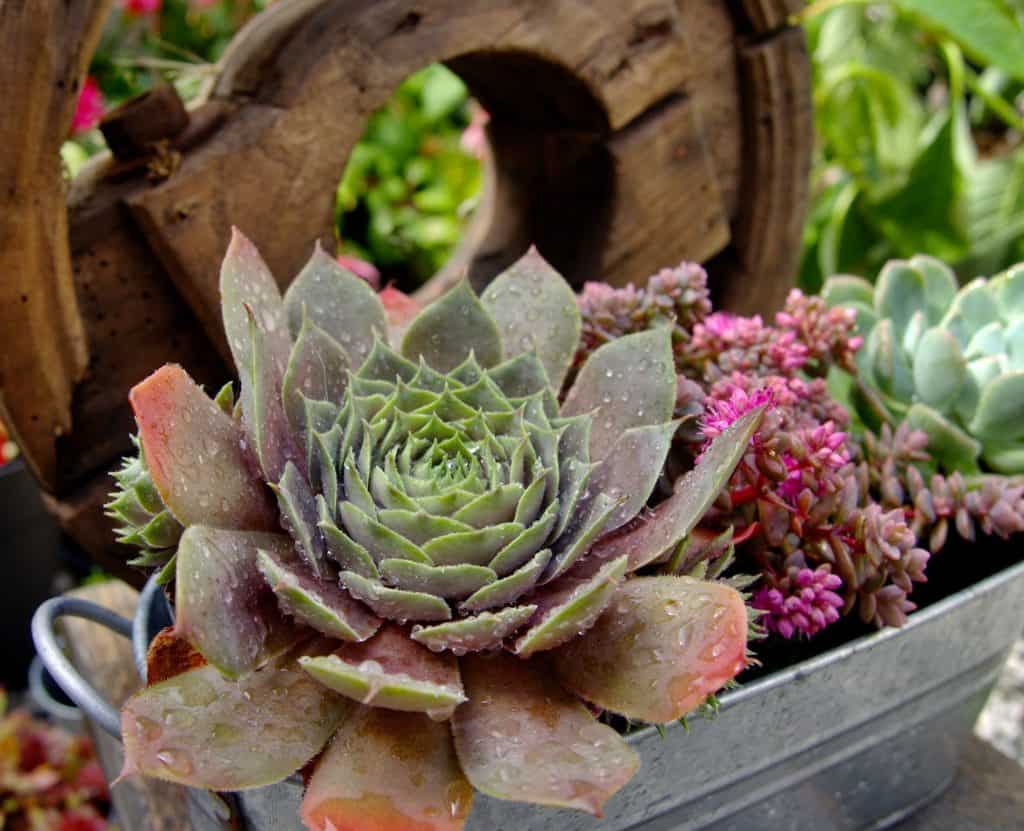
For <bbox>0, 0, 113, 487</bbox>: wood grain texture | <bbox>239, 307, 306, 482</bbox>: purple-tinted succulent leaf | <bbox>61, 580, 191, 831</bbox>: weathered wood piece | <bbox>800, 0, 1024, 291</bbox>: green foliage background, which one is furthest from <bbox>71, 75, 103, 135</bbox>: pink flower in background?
<bbox>239, 307, 306, 482</bbox>: purple-tinted succulent leaf

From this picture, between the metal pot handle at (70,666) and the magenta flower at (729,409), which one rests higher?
the metal pot handle at (70,666)

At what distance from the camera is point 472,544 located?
1.52 feet

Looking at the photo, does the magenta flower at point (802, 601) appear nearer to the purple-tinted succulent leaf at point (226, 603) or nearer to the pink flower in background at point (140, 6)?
the purple-tinted succulent leaf at point (226, 603)

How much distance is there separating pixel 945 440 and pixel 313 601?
46cm

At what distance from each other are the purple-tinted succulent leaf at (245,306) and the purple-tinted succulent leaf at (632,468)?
0.18m

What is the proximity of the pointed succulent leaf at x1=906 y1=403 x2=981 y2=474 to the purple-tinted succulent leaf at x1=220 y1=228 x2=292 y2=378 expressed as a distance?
0.41 metres

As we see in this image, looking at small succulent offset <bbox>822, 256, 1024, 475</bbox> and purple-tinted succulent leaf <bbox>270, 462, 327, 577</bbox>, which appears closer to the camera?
purple-tinted succulent leaf <bbox>270, 462, 327, 577</bbox>

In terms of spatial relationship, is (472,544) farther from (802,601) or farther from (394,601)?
(802,601)

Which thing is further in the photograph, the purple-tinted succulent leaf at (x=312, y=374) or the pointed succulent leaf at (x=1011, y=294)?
the pointed succulent leaf at (x=1011, y=294)

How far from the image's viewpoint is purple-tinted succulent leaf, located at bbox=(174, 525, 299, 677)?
40 cm

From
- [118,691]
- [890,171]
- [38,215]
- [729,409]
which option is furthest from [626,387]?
[890,171]

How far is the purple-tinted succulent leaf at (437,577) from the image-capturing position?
0.45m

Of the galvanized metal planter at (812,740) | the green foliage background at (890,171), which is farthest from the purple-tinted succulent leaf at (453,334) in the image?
the green foliage background at (890,171)

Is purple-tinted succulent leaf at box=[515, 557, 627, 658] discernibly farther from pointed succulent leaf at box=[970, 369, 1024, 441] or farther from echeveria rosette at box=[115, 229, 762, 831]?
pointed succulent leaf at box=[970, 369, 1024, 441]
